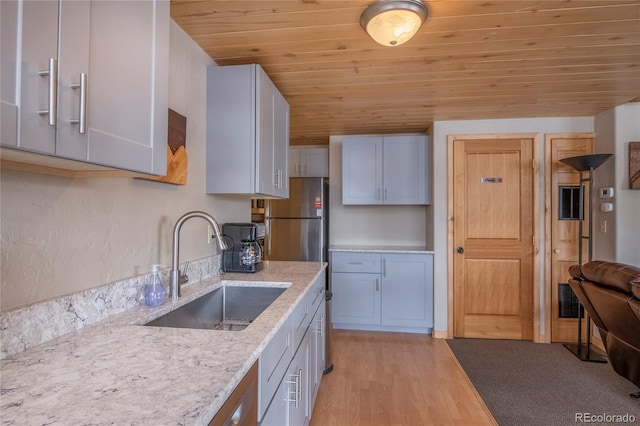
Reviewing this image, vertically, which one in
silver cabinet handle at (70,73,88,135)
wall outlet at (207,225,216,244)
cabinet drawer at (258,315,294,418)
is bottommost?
cabinet drawer at (258,315,294,418)

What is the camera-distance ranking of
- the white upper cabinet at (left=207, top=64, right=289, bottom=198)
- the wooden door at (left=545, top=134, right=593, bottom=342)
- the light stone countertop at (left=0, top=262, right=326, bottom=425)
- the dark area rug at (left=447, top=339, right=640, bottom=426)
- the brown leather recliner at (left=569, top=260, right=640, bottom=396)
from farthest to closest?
the wooden door at (left=545, top=134, right=593, bottom=342) < the dark area rug at (left=447, top=339, right=640, bottom=426) < the white upper cabinet at (left=207, top=64, right=289, bottom=198) < the brown leather recliner at (left=569, top=260, right=640, bottom=396) < the light stone countertop at (left=0, top=262, right=326, bottom=425)

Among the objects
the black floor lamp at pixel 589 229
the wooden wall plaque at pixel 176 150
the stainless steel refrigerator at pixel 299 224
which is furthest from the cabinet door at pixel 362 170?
the wooden wall plaque at pixel 176 150

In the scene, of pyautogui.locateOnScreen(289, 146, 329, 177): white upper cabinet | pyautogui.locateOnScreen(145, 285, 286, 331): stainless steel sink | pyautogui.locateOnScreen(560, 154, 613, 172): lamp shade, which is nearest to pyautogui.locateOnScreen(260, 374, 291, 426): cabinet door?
pyautogui.locateOnScreen(145, 285, 286, 331): stainless steel sink

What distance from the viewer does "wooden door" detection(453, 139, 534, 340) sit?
315 centimetres

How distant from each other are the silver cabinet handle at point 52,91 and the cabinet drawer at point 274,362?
0.80 metres

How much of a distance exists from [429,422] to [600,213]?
251 centimetres

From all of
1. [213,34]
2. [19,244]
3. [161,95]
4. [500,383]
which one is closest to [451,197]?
[500,383]

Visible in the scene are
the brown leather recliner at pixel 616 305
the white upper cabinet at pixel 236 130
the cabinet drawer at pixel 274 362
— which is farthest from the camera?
the white upper cabinet at pixel 236 130

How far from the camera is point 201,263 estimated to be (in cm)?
177

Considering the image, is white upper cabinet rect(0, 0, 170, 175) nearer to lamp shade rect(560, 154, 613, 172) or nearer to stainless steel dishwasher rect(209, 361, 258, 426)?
stainless steel dishwasher rect(209, 361, 258, 426)

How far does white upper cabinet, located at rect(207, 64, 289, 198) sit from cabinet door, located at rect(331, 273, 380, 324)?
6.15 feet

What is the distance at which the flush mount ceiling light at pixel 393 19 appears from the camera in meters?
1.40

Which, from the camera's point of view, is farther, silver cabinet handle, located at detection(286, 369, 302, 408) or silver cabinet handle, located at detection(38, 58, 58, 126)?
silver cabinet handle, located at detection(286, 369, 302, 408)

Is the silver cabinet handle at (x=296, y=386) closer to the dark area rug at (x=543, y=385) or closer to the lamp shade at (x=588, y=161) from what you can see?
the dark area rug at (x=543, y=385)
